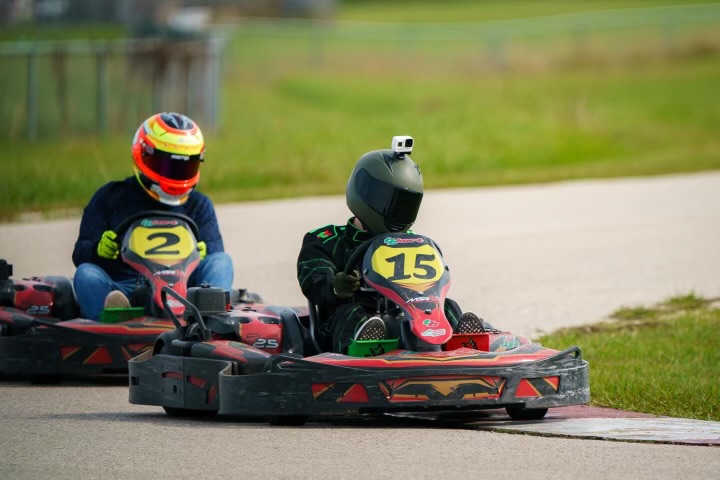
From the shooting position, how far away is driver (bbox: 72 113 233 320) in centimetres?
927

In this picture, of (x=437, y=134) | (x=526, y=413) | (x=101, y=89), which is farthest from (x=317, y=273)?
(x=437, y=134)

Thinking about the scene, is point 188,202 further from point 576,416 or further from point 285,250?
point 285,250

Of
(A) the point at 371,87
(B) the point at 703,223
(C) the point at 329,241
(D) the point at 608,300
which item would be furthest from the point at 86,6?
(C) the point at 329,241

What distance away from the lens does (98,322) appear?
8.89m

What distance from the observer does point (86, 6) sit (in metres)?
50.8

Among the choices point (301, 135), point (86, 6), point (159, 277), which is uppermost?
point (86, 6)

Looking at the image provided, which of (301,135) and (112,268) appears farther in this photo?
(301,135)

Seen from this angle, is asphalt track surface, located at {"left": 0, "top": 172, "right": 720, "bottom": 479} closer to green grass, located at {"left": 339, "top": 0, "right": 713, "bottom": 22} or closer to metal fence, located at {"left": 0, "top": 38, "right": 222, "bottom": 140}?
metal fence, located at {"left": 0, "top": 38, "right": 222, "bottom": 140}

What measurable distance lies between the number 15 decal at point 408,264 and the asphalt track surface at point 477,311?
67cm

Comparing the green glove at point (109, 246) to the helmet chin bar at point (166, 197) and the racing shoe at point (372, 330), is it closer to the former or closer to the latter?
the helmet chin bar at point (166, 197)

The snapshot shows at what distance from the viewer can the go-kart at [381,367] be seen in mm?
6719

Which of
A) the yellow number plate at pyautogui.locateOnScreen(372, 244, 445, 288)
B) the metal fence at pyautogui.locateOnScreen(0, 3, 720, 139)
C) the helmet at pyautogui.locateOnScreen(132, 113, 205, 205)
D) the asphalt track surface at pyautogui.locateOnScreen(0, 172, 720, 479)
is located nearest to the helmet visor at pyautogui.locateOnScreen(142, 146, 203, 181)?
the helmet at pyautogui.locateOnScreen(132, 113, 205, 205)

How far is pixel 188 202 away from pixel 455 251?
5.42 metres

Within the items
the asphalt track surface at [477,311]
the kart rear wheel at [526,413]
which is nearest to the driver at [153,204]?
the asphalt track surface at [477,311]
